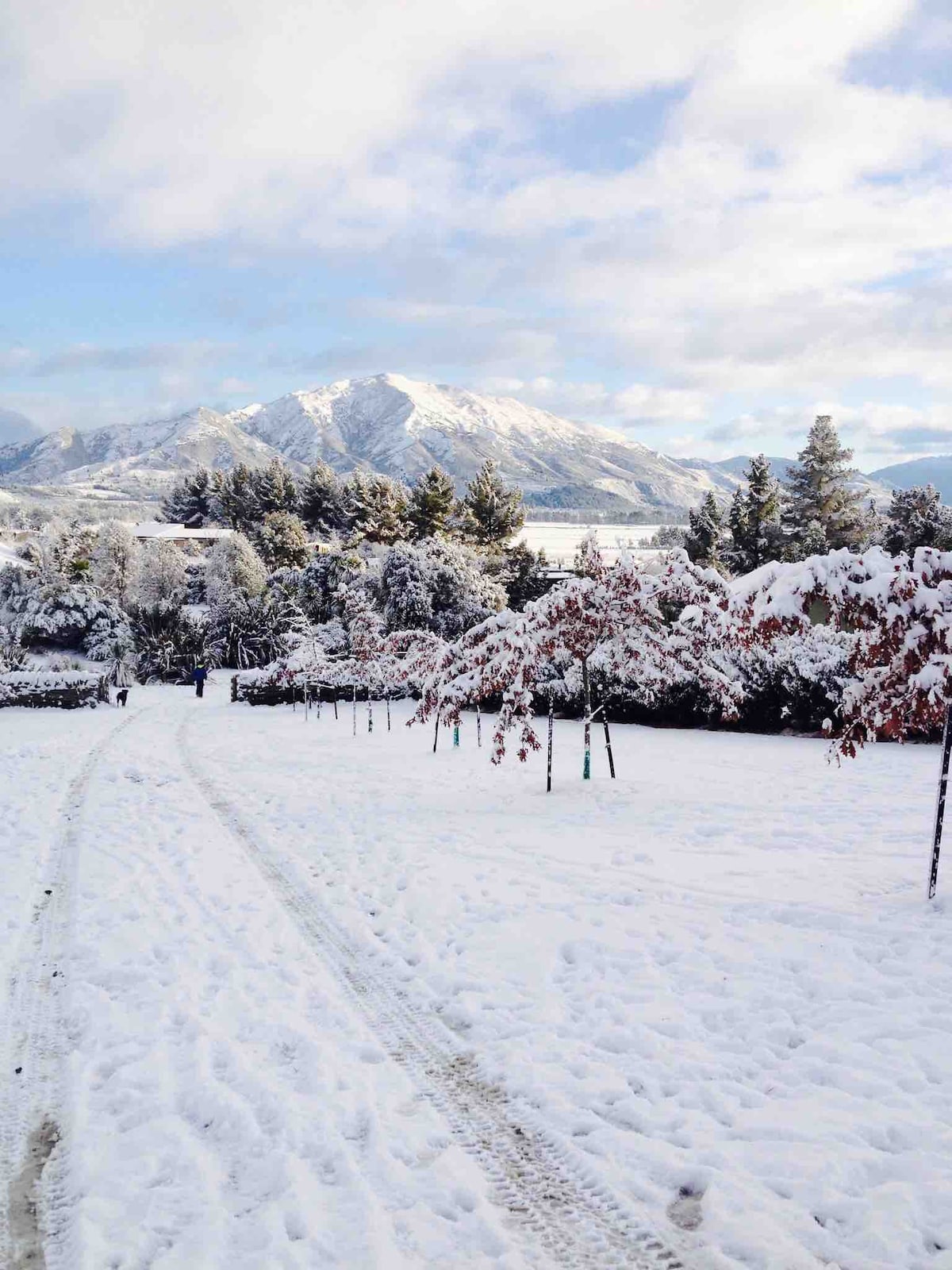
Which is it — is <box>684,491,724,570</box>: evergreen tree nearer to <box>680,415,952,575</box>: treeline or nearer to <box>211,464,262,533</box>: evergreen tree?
<box>680,415,952,575</box>: treeline

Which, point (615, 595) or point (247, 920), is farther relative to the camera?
point (615, 595)

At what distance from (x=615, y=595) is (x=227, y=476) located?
8466 cm

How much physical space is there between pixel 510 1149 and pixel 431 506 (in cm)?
5031

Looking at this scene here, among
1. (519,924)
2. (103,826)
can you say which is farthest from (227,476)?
(519,924)

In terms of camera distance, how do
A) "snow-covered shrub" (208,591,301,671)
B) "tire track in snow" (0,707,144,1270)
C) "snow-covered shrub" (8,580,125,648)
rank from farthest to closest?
"snow-covered shrub" (208,591,301,671)
"snow-covered shrub" (8,580,125,648)
"tire track in snow" (0,707,144,1270)

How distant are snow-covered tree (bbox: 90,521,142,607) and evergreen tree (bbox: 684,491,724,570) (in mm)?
40591

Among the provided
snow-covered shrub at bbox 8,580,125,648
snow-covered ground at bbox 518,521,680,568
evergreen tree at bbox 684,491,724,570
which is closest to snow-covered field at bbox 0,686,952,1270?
snow-covered shrub at bbox 8,580,125,648

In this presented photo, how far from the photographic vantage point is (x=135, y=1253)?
331 centimetres

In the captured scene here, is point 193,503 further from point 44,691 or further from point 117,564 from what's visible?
point 44,691

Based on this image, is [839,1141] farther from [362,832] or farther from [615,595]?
[615,595]

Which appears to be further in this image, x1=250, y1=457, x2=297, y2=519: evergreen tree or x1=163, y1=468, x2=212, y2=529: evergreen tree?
x1=163, y1=468, x2=212, y2=529: evergreen tree

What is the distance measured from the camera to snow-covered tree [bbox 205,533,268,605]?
167ft

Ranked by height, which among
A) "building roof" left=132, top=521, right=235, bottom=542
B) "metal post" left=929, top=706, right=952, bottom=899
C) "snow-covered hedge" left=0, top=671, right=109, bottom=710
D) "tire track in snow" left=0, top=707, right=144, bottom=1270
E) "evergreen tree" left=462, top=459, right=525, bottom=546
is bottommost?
"tire track in snow" left=0, top=707, right=144, bottom=1270

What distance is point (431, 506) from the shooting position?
5284 cm
